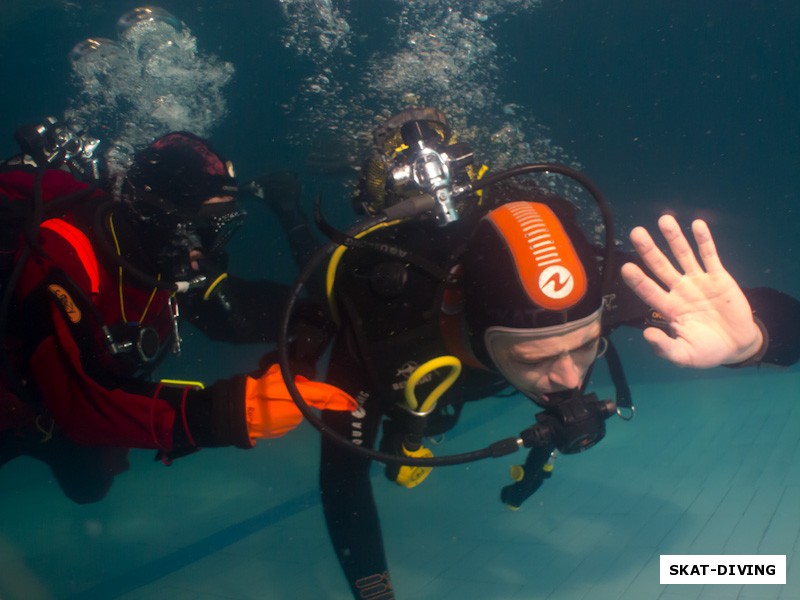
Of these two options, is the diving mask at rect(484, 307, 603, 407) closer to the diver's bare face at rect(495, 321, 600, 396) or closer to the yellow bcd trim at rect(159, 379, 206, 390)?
the diver's bare face at rect(495, 321, 600, 396)

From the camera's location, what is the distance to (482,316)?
6.98 feet

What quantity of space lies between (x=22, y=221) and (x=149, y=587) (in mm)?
4921

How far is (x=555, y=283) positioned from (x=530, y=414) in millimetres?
11094

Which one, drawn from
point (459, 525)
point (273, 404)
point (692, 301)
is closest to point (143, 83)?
point (459, 525)

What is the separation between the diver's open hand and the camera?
220 cm

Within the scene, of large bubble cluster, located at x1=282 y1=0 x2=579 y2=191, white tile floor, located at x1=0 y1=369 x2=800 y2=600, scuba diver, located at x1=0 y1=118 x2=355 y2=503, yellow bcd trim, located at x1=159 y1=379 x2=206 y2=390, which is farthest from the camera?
large bubble cluster, located at x1=282 y1=0 x2=579 y2=191

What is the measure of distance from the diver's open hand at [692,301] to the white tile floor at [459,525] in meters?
3.28

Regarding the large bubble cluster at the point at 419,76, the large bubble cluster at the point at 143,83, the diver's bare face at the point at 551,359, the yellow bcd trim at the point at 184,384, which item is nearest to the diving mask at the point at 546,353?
the diver's bare face at the point at 551,359

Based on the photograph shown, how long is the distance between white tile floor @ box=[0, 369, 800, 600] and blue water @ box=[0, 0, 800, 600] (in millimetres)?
36

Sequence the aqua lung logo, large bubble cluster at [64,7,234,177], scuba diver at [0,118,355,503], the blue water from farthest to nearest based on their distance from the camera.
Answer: large bubble cluster at [64,7,234,177]
the blue water
scuba diver at [0,118,355,503]
the aqua lung logo

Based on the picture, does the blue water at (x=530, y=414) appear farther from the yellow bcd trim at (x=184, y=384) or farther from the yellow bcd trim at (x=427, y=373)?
the yellow bcd trim at (x=184, y=384)

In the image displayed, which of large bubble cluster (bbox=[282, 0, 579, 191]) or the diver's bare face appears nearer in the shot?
the diver's bare face

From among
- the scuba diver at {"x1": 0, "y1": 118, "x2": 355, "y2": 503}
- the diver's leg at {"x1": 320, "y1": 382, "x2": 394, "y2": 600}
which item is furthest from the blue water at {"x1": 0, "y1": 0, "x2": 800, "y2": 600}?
the scuba diver at {"x1": 0, "y1": 118, "x2": 355, "y2": 503}

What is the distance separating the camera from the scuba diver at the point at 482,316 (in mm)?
2037
